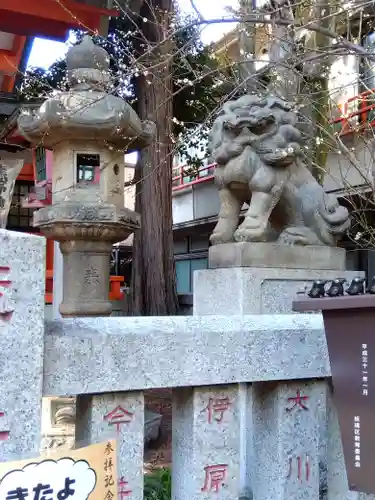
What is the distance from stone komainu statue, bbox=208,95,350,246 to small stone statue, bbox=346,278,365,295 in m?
1.77

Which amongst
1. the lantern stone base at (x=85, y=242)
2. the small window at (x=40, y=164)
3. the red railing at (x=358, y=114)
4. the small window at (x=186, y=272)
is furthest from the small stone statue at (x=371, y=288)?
the small window at (x=186, y=272)

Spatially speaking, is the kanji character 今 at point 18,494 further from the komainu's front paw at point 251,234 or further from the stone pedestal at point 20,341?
the komainu's front paw at point 251,234

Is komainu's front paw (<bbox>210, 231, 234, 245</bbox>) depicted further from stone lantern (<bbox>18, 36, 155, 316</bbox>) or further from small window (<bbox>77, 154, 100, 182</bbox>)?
small window (<bbox>77, 154, 100, 182</bbox>)

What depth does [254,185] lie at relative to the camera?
3.64m

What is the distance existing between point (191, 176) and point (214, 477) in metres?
11.4

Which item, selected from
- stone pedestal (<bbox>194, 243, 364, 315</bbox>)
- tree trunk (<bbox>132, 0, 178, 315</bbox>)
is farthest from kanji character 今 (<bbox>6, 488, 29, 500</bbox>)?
tree trunk (<bbox>132, 0, 178, 315</bbox>)

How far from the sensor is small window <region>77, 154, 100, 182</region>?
6684 millimetres

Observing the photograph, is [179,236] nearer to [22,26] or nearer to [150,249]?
[150,249]

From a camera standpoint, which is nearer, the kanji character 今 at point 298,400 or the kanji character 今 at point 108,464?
the kanji character 今 at point 108,464

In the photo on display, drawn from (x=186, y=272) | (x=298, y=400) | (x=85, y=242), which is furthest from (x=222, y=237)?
(x=186, y=272)

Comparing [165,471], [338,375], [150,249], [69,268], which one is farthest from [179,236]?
[338,375]

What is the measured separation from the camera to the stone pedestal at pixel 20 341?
1500mm

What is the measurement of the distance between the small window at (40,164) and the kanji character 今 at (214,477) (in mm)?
7262

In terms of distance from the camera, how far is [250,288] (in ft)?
11.3
